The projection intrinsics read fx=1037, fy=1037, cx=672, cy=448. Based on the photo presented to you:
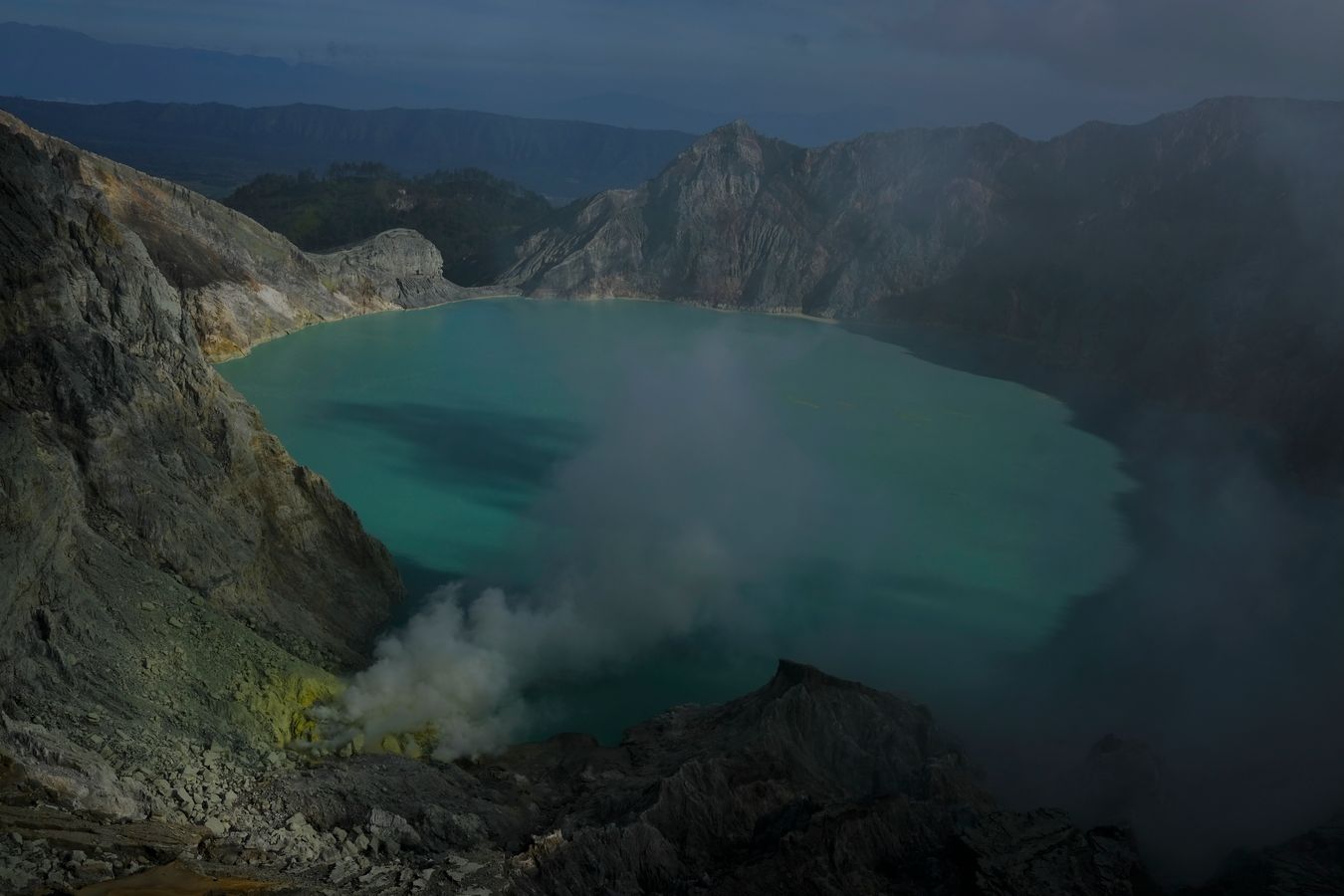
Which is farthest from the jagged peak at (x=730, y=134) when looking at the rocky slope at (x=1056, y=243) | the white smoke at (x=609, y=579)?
the white smoke at (x=609, y=579)

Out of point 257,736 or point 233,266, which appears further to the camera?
point 233,266

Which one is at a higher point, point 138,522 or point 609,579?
point 138,522

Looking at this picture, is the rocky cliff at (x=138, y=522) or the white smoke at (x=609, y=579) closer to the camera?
the rocky cliff at (x=138, y=522)

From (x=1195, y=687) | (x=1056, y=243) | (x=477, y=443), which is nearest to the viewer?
(x=1195, y=687)

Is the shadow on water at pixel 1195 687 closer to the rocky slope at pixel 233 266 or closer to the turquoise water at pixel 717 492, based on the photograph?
the turquoise water at pixel 717 492

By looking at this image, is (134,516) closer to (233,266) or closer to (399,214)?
(233,266)

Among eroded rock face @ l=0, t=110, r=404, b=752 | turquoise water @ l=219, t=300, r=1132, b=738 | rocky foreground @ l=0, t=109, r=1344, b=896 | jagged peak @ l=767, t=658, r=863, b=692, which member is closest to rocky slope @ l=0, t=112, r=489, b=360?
turquoise water @ l=219, t=300, r=1132, b=738

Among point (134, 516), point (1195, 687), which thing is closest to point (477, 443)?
point (134, 516)
